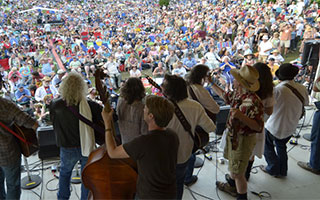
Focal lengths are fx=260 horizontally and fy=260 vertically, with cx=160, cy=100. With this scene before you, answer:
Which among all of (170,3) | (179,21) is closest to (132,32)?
(179,21)

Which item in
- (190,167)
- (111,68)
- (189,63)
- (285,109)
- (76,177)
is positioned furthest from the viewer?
(189,63)

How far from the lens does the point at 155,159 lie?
1.43 metres

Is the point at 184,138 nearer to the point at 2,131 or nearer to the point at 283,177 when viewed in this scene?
the point at 2,131

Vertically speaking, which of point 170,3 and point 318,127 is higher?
point 170,3

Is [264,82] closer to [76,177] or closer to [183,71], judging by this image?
[76,177]

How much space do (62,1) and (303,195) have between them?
4324 centimetres

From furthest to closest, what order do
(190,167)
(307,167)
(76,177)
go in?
(307,167) → (76,177) → (190,167)

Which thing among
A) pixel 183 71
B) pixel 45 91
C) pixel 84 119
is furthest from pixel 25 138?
pixel 183 71

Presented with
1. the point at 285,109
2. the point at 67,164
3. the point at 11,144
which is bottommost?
the point at 67,164

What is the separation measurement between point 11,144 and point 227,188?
212cm

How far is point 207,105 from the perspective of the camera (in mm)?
2531

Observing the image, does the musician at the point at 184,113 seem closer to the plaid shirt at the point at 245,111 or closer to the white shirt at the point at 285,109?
the plaid shirt at the point at 245,111

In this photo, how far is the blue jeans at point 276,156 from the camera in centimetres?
286

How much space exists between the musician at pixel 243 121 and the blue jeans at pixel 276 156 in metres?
0.78
